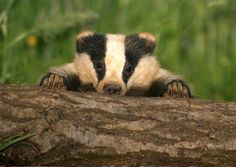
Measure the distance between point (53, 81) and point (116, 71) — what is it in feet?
1.64

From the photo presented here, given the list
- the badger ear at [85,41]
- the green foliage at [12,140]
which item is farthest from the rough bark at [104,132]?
the badger ear at [85,41]

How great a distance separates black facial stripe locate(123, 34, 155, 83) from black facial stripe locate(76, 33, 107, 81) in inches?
7.8

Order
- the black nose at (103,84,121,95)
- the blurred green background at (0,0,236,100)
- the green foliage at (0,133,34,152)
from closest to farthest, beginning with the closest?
Answer: the green foliage at (0,133,34,152) < the black nose at (103,84,121,95) < the blurred green background at (0,0,236,100)

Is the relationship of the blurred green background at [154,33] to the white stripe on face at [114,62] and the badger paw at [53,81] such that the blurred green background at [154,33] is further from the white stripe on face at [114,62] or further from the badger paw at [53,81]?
the badger paw at [53,81]

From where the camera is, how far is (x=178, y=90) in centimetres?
553

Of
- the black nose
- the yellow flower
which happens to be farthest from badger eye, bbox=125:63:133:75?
the yellow flower

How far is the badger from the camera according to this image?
18.0 ft

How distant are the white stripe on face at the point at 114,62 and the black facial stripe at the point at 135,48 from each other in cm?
6

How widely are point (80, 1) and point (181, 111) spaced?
448 cm

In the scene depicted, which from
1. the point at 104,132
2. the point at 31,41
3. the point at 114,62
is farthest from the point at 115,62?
the point at 31,41

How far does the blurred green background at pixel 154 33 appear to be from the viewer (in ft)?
26.1

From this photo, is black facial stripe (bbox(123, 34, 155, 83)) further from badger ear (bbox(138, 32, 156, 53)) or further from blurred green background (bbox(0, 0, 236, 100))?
blurred green background (bbox(0, 0, 236, 100))

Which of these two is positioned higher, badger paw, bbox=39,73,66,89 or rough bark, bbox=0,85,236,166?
badger paw, bbox=39,73,66,89

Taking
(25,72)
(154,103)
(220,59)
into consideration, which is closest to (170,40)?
(220,59)
